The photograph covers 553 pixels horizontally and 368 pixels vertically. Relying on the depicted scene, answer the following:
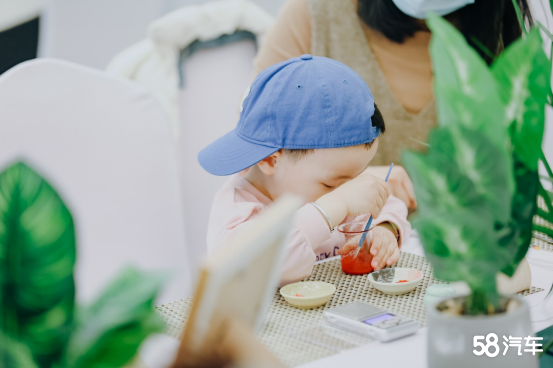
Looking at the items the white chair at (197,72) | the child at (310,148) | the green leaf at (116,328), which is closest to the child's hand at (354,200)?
the child at (310,148)

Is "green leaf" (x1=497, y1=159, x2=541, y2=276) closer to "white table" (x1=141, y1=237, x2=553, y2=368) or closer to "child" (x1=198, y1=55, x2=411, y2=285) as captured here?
"white table" (x1=141, y1=237, x2=553, y2=368)

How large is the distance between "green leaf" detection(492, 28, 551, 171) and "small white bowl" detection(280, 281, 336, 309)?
358mm

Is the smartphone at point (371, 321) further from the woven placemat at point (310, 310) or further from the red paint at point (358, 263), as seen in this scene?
the red paint at point (358, 263)

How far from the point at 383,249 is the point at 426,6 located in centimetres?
68

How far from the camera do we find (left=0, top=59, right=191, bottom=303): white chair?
0.85 meters

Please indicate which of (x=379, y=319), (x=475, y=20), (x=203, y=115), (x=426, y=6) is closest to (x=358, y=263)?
(x=379, y=319)

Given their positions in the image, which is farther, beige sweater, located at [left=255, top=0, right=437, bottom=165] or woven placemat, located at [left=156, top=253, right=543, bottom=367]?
beige sweater, located at [left=255, top=0, right=437, bottom=165]

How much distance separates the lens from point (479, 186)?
36 centimetres

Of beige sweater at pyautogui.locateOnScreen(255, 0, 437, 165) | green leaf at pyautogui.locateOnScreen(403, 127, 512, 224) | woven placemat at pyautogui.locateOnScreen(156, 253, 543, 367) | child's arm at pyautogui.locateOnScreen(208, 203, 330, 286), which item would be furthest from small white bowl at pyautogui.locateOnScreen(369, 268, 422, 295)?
beige sweater at pyautogui.locateOnScreen(255, 0, 437, 165)

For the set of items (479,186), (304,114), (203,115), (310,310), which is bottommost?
(203,115)

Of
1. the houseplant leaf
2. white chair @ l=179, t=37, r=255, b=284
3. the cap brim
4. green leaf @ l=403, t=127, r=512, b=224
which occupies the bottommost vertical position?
white chair @ l=179, t=37, r=255, b=284

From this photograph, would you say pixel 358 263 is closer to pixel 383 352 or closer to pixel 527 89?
pixel 383 352

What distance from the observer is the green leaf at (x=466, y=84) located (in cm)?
35

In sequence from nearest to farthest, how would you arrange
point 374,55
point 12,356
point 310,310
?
point 12,356 → point 310,310 → point 374,55
